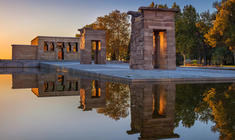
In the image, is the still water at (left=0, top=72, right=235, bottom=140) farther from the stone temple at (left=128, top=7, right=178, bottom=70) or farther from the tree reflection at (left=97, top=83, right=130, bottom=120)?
the stone temple at (left=128, top=7, right=178, bottom=70)

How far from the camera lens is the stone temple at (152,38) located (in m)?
16.9

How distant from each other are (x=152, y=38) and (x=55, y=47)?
35.9 m

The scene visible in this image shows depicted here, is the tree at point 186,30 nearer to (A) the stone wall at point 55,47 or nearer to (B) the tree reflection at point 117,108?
(A) the stone wall at point 55,47

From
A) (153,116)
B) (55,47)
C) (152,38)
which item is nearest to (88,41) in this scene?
(152,38)

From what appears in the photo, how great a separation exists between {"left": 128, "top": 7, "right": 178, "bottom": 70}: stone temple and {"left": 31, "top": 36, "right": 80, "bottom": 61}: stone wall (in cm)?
3333

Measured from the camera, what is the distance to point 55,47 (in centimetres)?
4962

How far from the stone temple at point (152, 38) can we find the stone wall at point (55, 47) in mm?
33326

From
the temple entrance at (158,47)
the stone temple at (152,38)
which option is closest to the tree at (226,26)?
the temple entrance at (158,47)

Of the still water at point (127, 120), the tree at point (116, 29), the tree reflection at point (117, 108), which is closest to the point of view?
the still water at point (127, 120)

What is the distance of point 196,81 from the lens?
403 inches

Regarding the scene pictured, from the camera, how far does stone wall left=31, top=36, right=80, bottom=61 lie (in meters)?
48.6

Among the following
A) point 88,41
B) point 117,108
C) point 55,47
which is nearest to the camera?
point 117,108

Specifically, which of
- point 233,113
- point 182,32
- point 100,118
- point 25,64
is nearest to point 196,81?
point 233,113

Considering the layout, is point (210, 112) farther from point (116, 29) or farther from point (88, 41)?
point (116, 29)
